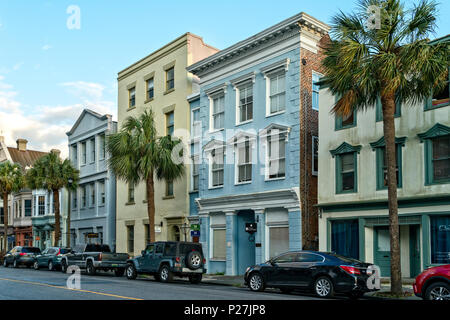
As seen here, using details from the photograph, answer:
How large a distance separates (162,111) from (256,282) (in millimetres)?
18972

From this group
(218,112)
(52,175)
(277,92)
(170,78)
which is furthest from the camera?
(52,175)

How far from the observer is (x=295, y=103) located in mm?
27047

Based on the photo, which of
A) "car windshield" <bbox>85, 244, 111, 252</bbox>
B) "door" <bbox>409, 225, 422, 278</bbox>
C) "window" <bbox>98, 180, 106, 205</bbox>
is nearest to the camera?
"door" <bbox>409, 225, 422, 278</bbox>

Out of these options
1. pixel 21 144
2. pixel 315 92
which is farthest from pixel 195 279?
pixel 21 144

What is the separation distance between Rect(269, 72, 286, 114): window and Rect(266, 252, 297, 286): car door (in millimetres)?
10236

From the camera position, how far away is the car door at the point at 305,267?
18.3 m

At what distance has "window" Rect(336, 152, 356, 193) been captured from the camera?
81.5 feet

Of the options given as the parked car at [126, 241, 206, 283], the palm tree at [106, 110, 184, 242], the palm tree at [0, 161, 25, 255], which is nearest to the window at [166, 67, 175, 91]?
the palm tree at [106, 110, 184, 242]

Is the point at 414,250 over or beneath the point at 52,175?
beneath

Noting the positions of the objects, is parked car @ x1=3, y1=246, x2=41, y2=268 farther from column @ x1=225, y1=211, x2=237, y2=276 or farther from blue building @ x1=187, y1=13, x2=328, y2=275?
column @ x1=225, y1=211, x2=237, y2=276

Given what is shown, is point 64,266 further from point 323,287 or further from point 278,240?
point 323,287

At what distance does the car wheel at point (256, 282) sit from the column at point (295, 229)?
20.0 ft

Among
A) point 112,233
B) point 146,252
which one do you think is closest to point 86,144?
point 112,233

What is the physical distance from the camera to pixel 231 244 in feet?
98.8
